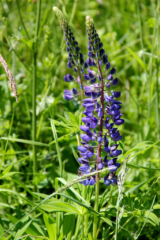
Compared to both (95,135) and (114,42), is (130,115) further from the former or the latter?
(95,135)

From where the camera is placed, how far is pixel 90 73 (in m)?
1.73

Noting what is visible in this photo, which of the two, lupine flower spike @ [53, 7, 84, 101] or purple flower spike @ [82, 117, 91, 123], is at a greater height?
lupine flower spike @ [53, 7, 84, 101]

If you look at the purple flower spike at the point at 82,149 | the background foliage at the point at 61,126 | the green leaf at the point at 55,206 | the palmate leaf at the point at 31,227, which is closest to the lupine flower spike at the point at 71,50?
the background foliage at the point at 61,126

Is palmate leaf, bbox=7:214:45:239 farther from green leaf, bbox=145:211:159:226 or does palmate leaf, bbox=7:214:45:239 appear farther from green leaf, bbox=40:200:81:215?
green leaf, bbox=145:211:159:226

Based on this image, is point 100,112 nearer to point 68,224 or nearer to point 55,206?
point 55,206

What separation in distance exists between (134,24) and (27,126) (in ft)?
9.14

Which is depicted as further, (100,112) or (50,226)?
(50,226)

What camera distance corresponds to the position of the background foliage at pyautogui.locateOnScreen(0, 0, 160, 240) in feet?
6.02

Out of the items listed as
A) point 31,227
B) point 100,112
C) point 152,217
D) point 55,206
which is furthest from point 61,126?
point 152,217

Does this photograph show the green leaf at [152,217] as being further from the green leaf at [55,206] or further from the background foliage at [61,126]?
the green leaf at [55,206]

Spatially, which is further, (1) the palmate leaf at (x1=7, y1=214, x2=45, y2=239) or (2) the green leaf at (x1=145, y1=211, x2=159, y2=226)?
(1) the palmate leaf at (x1=7, y1=214, x2=45, y2=239)

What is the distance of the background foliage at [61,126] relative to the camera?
72.2 inches

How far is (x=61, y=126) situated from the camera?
2023 mm

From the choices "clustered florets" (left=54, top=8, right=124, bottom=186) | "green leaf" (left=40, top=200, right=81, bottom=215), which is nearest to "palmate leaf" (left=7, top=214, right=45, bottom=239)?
"green leaf" (left=40, top=200, right=81, bottom=215)
